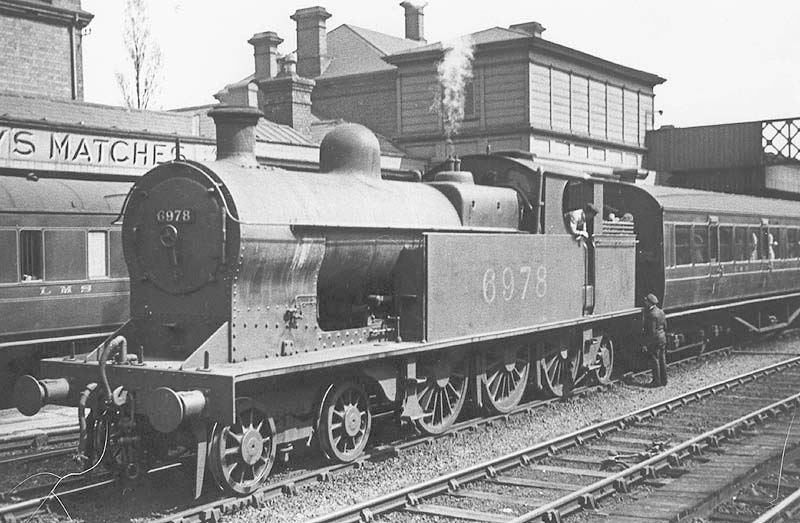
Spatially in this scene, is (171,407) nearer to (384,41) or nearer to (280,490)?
(280,490)

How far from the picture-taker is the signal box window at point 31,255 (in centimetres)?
1176

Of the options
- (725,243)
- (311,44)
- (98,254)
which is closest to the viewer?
(98,254)

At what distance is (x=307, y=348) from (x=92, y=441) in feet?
6.54

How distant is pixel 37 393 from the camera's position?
7.20 metres

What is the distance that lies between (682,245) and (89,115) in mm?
10770

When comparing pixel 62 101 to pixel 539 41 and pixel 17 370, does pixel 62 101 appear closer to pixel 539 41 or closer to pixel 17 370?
pixel 17 370

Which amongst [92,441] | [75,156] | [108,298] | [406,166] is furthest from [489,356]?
[406,166]

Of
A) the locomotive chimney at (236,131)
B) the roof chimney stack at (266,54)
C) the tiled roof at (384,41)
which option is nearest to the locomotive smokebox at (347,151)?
the locomotive chimney at (236,131)

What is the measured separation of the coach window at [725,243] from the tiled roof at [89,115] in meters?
10.6

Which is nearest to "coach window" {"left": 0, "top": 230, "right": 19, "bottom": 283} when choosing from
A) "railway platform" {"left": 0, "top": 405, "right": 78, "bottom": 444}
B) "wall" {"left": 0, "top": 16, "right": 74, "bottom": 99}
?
"railway platform" {"left": 0, "top": 405, "right": 78, "bottom": 444}

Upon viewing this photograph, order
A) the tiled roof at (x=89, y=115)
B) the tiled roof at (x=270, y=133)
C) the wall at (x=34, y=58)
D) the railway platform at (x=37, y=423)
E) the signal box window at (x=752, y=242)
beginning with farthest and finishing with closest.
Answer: the wall at (x=34, y=58) → the tiled roof at (x=270, y=133) → the signal box window at (x=752, y=242) → the tiled roof at (x=89, y=115) → the railway platform at (x=37, y=423)

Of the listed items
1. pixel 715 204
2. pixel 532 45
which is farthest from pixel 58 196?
pixel 532 45

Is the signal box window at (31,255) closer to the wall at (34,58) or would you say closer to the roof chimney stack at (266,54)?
the wall at (34,58)

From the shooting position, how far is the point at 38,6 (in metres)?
20.3
